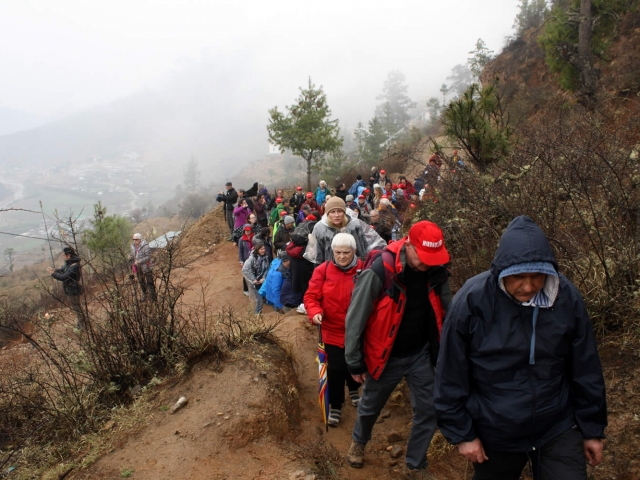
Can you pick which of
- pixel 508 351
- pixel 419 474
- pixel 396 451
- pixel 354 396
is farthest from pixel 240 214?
pixel 508 351

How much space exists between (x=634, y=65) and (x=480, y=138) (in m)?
8.85

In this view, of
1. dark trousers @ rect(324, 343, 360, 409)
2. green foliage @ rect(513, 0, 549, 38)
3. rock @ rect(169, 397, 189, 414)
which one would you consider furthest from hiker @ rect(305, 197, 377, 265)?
green foliage @ rect(513, 0, 549, 38)

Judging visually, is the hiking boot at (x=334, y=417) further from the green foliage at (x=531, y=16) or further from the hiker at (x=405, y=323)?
the green foliage at (x=531, y=16)

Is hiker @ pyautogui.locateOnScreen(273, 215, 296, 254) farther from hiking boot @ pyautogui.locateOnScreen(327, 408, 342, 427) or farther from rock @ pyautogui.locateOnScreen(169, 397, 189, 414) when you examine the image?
rock @ pyautogui.locateOnScreen(169, 397, 189, 414)

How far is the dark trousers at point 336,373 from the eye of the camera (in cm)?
365

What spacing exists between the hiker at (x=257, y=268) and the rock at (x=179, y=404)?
10.4ft

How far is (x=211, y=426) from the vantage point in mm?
3242

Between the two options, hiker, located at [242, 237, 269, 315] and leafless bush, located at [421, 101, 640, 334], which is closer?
leafless bush, located at [421, 101, 640, 334]

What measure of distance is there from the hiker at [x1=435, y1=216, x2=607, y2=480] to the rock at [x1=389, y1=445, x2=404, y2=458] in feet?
4.92

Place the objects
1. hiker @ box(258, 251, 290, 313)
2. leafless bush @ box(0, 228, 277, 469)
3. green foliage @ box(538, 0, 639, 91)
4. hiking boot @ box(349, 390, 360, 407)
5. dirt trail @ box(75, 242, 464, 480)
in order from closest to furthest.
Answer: dirt trail @ box(75, 242, 464, 480) → leafless bush @ box(0, 228, 277, 469) → hiking boot @ box(349, 390, 360, 407) → hiker @ box(258, 251, 290, 313) → green foliage @ box(538, 0, 639, 91)

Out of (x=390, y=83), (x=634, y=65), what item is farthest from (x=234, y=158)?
(x=634, y=65)

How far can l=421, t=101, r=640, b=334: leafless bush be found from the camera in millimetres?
3316

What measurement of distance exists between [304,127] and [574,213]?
52.1 ft

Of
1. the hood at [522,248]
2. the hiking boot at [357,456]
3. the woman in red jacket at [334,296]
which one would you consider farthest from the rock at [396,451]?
the hood at [522,248]
